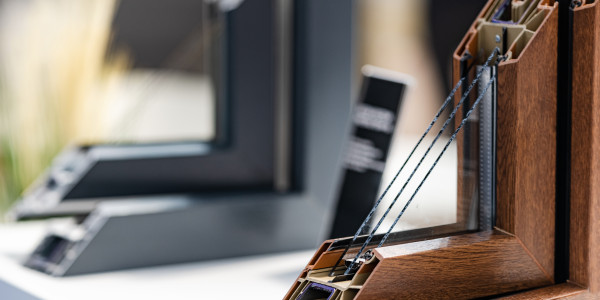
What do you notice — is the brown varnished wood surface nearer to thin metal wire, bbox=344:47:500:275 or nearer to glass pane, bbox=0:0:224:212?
thin metal wire, bbox=344:47:500:275

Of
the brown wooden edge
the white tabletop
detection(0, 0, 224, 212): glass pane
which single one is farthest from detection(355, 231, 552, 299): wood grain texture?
detection(0, 0, 224, 212): glass pane

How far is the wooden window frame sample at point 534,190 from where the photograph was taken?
0.54 meters

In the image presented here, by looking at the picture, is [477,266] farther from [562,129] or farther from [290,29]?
[290,29]

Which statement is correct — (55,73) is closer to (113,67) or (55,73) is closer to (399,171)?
(113,67)

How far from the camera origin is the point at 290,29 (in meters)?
1.09

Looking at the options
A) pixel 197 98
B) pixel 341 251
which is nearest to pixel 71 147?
pixel 197 98

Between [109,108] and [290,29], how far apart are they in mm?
251

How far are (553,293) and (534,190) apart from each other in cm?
7

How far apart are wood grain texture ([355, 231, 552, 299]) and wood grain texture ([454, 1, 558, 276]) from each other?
0.04 ft

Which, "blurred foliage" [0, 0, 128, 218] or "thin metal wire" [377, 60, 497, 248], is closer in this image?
"thin metal wire" [377, 60, 497, 248]

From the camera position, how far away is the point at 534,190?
557 mm

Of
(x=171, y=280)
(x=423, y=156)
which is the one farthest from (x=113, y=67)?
(x=423, y=156)

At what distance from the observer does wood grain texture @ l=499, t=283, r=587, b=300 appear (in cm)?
55

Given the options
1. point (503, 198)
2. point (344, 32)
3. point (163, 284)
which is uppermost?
point (344, 32)
